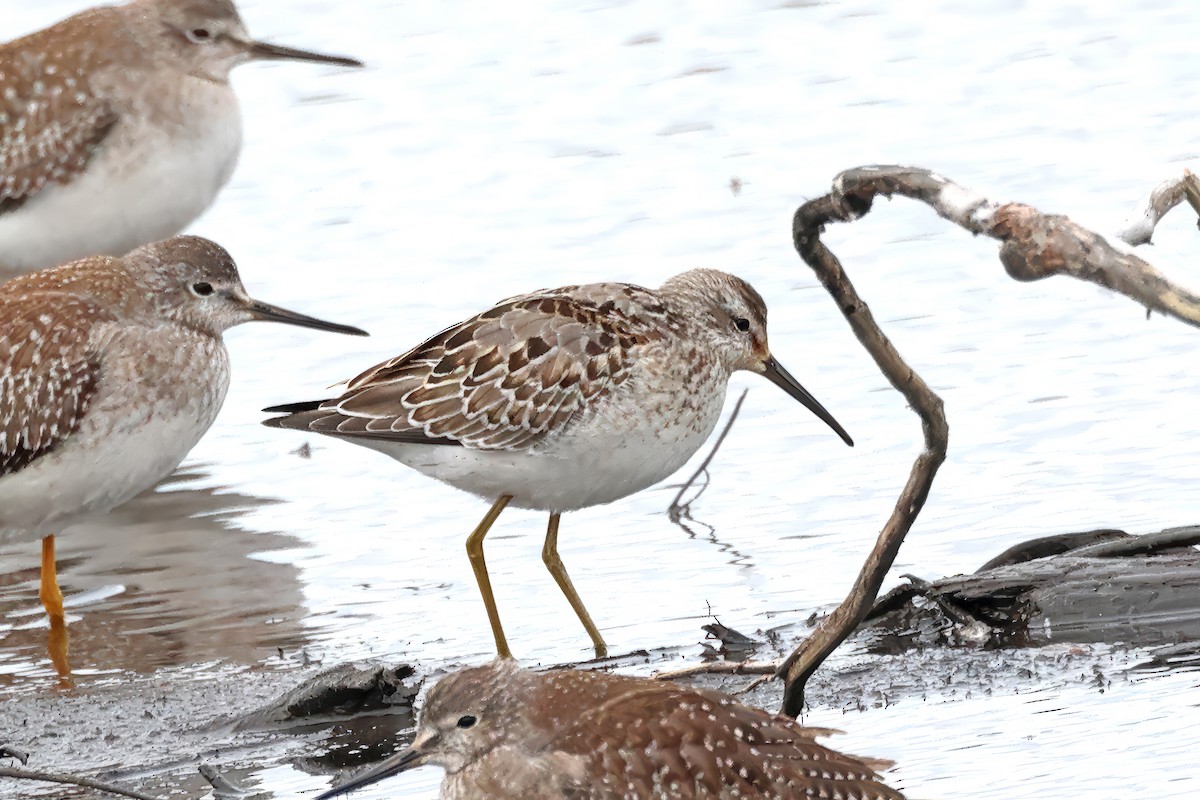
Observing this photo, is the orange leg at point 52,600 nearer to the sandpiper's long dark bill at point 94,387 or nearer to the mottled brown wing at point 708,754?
the sandpiper's long dark bill at point 94,387

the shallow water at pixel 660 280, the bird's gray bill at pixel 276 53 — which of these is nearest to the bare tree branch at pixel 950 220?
the shallow water at pixel 660 280

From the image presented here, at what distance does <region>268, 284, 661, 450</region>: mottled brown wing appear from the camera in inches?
277

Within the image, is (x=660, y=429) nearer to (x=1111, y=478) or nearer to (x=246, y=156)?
(x=1111, y=478)

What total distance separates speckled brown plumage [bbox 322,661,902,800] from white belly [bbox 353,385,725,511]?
5.46 feet

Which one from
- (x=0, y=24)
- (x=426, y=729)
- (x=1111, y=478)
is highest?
(x=0, y=24)

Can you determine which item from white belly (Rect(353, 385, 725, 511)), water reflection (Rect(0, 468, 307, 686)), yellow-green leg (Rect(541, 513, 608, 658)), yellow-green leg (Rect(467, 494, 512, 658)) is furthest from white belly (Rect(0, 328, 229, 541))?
yellow-green leg (Rect(541, 513, 608, 658))

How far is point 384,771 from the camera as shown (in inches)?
208

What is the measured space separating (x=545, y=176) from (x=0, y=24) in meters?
4.62

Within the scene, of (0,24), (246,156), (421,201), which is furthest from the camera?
(0,24)

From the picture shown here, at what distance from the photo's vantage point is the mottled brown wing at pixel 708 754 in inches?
194

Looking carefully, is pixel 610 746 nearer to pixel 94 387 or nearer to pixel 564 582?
pixel 564 582

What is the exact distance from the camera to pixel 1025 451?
8.44 meters

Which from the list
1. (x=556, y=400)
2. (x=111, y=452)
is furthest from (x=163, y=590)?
(x=556, y=400)

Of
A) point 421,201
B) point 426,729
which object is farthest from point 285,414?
point 421,201
